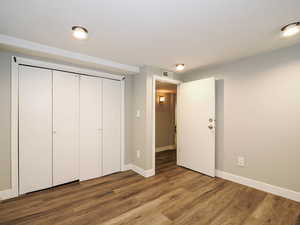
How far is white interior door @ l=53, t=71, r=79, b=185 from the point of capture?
2.39 meters

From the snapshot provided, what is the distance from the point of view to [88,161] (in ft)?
8.92

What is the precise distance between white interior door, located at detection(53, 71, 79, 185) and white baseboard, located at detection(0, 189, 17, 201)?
0.51 m

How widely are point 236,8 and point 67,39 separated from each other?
78.6 inches

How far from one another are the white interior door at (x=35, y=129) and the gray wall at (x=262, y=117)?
3.14 meters

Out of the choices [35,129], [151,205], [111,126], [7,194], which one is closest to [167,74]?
[111,126]

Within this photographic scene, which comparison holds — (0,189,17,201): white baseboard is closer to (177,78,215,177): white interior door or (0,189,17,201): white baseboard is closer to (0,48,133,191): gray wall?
(0,48,133,191): gray wall

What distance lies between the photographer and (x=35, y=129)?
223 cm

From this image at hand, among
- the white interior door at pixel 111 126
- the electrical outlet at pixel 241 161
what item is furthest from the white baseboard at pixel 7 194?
the electrical outlet at pixel 241 161

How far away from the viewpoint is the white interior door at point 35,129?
7.01ft

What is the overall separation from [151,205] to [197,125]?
71.6 inches

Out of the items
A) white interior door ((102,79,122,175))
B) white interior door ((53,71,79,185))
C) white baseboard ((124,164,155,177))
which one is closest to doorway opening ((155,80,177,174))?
white baseboard ((124,164,155,177))

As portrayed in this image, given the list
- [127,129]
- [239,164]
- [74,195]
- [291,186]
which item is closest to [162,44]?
[127,129]

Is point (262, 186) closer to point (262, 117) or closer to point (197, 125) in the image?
point (262, 117)

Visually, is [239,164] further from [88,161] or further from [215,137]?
[88,161]
